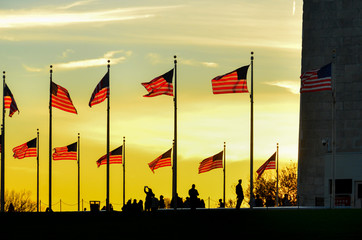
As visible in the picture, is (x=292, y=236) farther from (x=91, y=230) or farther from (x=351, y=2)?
(x=351, y=2)

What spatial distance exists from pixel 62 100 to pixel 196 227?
26.6 m

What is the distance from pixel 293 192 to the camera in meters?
126

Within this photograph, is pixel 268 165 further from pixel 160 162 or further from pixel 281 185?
pixel 281 185

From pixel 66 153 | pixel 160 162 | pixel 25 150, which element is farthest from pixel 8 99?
pixel 160 162

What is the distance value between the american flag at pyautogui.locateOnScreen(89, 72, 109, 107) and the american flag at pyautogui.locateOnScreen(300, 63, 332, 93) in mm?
12574

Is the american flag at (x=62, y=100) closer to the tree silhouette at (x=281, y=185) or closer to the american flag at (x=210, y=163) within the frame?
the american flag at (x=210, y=163)

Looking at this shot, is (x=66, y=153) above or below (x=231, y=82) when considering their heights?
below

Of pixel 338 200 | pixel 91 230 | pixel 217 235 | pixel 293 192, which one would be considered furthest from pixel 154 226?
pixel 293 192

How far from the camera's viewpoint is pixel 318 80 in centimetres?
6341

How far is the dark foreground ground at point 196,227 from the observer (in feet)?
116

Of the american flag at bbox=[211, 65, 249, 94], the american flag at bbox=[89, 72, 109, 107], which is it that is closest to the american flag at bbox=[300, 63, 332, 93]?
the american flag at bbox=[211, 65, 249, 94]

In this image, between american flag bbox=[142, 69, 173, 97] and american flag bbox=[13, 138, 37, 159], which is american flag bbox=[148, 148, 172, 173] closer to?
american flag bbox=[13, 138, 37, 159]

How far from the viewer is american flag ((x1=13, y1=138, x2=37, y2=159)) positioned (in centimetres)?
7762

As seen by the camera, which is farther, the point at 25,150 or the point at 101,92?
the point at 25,150
